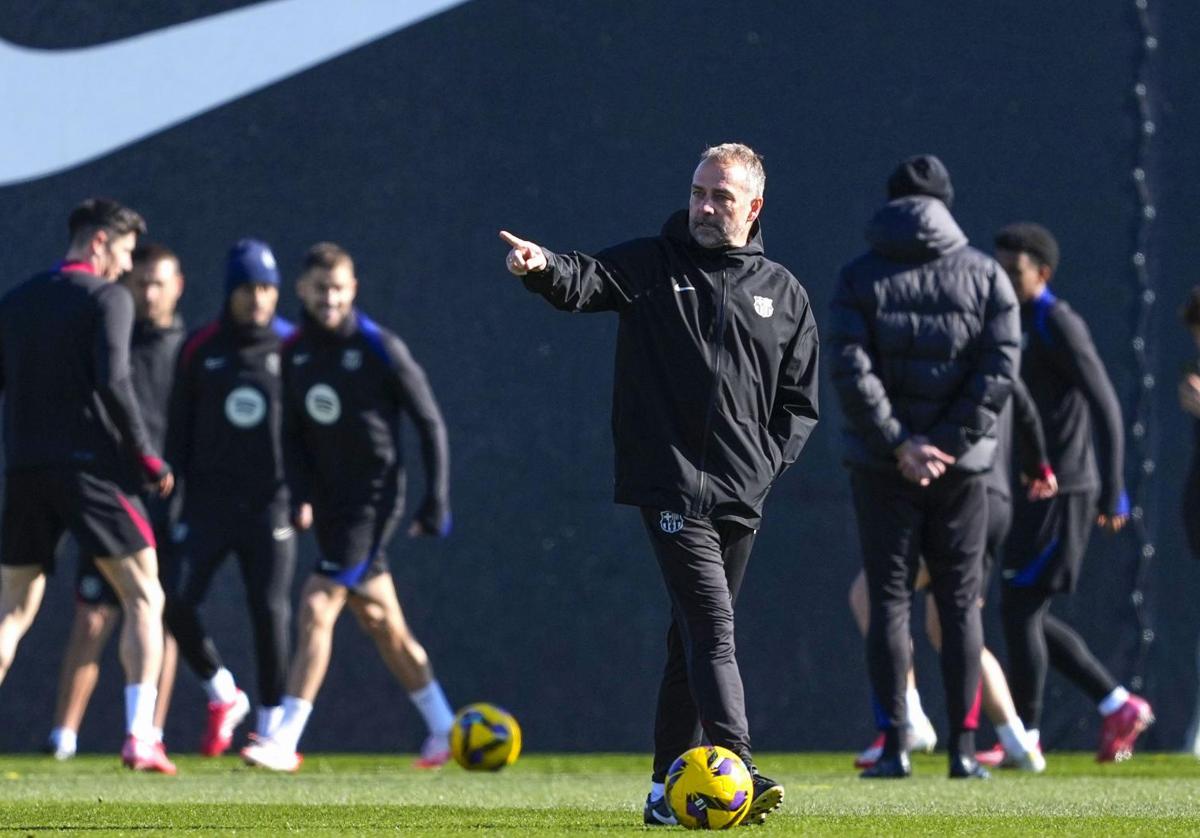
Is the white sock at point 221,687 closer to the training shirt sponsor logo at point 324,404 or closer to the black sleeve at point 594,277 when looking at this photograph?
the training shirt sponsor logo at point 324,404

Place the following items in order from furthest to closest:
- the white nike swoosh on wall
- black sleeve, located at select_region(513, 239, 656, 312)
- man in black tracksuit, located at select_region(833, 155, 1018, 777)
A: 1. the white nike swoosh on wall
2. man in black tracksuit, located at select_region(833, 155, 1018, 777)
3. black sleeve, located at select_region(513, 239, 656, 312)

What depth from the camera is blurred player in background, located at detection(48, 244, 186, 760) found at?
9.85 m

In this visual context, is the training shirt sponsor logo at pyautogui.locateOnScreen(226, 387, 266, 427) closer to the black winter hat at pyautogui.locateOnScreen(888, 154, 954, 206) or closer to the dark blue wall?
the dark blue wall

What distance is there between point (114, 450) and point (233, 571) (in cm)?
216

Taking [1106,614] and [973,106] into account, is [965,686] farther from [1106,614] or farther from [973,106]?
[973,106]

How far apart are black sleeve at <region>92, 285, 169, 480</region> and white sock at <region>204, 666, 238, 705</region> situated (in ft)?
5.80

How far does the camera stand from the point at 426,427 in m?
9.08

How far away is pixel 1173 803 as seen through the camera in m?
6.54

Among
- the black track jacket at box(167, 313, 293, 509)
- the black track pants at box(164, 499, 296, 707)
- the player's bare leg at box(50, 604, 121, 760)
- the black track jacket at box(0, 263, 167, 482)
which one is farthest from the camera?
the player's bare leg at box(50, 604, 121, 760)

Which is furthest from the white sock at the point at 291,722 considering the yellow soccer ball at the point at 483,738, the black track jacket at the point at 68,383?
the black track jacket at the point at 68,383

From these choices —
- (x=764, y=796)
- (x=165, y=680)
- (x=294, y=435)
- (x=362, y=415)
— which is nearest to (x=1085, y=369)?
(x=362, y=415)

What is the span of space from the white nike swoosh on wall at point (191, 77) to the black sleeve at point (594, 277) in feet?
17.5

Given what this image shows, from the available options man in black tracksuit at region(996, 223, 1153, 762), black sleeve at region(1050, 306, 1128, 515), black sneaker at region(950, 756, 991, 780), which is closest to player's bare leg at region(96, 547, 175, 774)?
black sneaker at region(950, 756, 991, 780)

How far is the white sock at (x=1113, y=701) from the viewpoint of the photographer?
9297 mm
